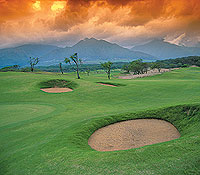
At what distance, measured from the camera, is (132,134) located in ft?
34.2

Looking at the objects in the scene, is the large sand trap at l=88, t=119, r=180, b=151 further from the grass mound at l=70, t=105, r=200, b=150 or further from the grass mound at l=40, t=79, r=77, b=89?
the grass mound at l=40, t=79, r=77, b=89

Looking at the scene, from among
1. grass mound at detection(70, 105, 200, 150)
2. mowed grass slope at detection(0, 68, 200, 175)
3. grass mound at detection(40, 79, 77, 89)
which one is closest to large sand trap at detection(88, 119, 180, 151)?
grass mound at detection(70, 105, 200, 150)

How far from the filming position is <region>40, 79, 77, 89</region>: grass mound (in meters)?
32.3

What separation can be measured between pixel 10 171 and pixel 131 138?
698 cm

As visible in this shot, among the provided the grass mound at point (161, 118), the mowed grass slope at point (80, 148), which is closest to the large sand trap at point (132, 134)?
the grass mound at point (161, 118)

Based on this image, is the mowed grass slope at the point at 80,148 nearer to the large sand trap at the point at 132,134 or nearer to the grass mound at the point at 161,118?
the grass mound at the point at 161,118

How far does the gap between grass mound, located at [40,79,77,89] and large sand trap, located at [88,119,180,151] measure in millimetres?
21143

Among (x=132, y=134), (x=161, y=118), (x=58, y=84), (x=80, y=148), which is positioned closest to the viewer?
(x=80, y=148)

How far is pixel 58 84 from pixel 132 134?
2647 cm

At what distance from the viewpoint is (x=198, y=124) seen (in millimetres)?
9594

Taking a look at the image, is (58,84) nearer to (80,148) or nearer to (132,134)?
(132,134)

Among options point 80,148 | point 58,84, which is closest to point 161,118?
point 80,148

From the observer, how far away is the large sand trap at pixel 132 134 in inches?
358

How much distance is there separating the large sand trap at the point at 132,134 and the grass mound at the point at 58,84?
21.1m
